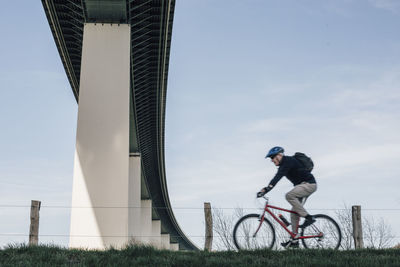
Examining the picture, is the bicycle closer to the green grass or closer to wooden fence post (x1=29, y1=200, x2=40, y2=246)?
the green grass

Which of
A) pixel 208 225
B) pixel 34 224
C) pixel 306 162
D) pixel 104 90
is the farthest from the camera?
pixel 104 90

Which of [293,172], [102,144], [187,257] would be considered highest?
[102,144]

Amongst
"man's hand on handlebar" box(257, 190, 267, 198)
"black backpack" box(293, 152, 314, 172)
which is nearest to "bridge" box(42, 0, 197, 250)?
"man's hand on handlebar" box(257, 190, 267, 198)

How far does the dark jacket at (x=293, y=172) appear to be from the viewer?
846cm

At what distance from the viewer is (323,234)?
27.8ft

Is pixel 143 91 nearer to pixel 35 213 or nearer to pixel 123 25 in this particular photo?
pixel 123 25

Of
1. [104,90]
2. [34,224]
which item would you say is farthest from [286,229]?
[104,90]

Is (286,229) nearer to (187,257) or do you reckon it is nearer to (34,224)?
(187,257)

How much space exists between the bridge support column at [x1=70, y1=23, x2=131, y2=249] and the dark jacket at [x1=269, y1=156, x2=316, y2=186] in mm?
7734

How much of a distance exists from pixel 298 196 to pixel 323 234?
0.78 meters

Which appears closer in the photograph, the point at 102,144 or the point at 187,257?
the point at 187,257

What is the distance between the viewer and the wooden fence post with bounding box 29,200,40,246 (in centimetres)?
1071

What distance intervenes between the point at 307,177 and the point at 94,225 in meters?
8.86

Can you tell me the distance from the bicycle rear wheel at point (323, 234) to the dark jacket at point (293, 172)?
0.73m
